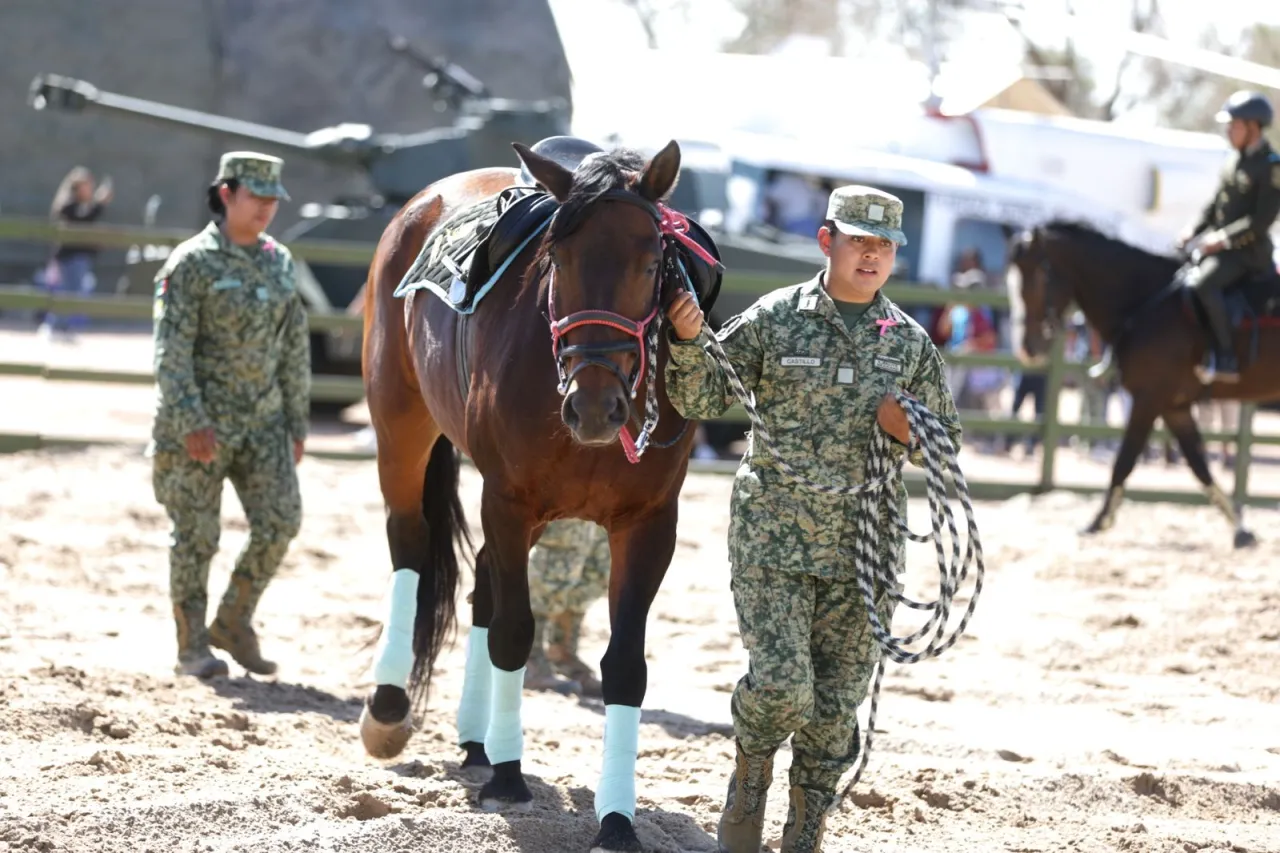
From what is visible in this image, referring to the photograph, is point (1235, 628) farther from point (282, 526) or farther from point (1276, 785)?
point (282, 526)

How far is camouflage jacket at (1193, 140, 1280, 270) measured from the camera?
401 inches

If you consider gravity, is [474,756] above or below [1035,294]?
below

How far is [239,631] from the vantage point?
621cm

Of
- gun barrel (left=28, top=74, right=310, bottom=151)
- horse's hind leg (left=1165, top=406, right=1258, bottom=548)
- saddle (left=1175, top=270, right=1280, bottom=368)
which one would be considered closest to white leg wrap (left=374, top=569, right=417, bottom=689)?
horse's hind leg (left=1165, top=406, right=1258, bottom=548)

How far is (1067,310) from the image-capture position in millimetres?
11391

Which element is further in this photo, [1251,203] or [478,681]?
[1251,203]

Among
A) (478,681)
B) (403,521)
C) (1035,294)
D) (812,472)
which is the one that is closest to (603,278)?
(812,472)

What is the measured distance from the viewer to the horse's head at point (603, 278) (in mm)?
3812

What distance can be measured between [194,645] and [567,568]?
4.86ft

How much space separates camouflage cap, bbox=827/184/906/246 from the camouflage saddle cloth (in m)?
1.12

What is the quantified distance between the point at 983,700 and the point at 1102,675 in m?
0.77

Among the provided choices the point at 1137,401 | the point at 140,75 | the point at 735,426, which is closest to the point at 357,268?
the point at 735,426

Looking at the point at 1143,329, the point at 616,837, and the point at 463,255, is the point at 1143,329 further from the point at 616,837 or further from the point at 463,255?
the point at 616,837

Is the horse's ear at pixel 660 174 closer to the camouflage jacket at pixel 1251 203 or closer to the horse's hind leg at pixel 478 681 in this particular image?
the horse's hind leg at pixel 478 681
